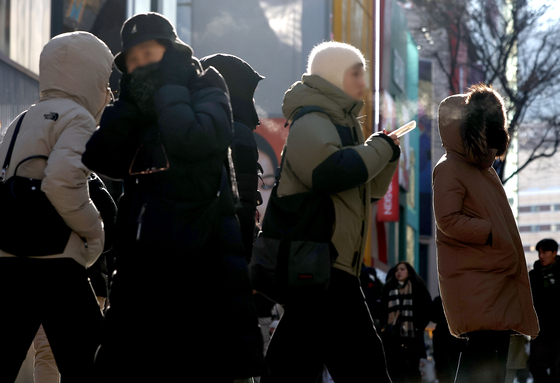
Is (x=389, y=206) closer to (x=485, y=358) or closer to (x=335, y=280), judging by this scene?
(x=485, y=358)

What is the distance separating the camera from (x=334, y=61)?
3.63 metres

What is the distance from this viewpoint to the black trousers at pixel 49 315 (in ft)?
10.6

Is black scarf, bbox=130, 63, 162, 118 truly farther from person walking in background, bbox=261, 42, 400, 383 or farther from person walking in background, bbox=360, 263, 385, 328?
person walking in background, bbox=360, 263, 385, 328

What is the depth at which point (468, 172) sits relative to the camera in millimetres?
4090

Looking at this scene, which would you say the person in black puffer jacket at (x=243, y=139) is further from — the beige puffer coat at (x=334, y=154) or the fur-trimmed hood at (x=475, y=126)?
the fur-trimmed hood at (x=475, y=126)

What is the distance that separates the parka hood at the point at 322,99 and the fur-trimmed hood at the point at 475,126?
0.75 m

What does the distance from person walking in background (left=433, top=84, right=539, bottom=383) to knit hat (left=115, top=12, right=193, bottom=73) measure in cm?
173

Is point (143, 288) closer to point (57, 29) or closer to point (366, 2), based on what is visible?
point (57, 29)

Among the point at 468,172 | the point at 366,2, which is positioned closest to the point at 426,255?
the point at 366,2

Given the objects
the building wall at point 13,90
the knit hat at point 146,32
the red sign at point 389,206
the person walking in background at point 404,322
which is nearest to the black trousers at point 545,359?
the person walking in background at point 404,322

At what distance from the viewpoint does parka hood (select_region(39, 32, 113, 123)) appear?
359 centimetres

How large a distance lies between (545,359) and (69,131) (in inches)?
294

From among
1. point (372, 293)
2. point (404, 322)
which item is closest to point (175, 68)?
point (404, 322)

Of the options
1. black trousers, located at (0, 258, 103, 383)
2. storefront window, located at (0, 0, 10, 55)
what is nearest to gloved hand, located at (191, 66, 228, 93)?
black trousers, located at (0, 258, 103, 383)
